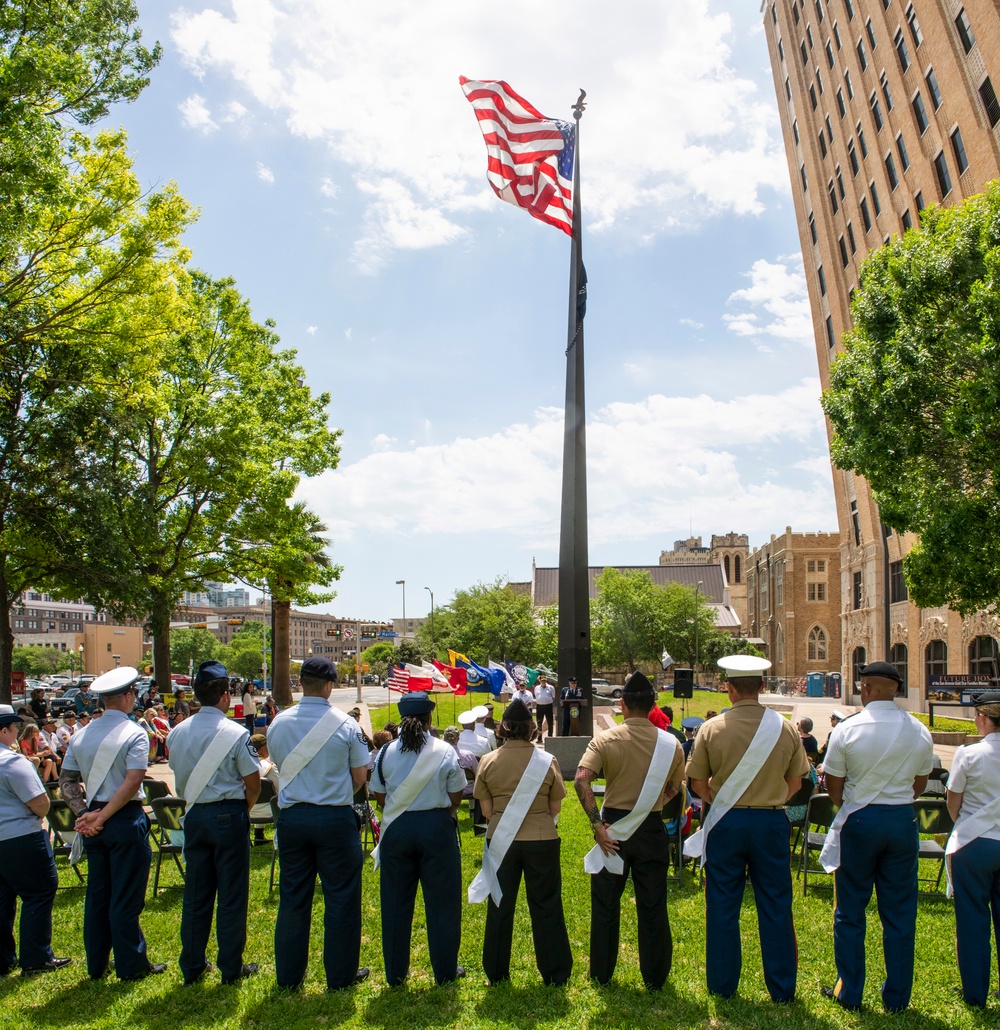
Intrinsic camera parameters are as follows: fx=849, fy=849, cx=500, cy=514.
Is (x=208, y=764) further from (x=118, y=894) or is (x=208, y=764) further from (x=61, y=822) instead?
(x=61, y=822)

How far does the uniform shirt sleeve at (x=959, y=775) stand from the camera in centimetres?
504

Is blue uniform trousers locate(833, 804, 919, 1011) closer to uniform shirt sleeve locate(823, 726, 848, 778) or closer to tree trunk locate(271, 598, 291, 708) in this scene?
uniform shirt sleeve locate(823, 726, 848, 778)

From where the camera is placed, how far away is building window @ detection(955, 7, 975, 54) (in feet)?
97.2

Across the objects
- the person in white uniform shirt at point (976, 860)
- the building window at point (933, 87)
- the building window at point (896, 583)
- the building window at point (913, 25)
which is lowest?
the person in white uniform shirt at point (976, 860)

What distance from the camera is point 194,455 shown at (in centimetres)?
2411

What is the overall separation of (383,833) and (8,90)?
12.0m

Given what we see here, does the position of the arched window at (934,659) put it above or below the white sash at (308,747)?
below

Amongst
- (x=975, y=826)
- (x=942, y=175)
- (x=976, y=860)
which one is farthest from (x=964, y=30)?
(x=976, y=860)

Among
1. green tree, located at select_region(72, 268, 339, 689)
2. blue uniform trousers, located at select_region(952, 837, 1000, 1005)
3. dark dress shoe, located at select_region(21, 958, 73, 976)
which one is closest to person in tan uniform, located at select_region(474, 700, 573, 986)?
blue uniform trousers, located at select_region(952, 837, 1000, 1005)

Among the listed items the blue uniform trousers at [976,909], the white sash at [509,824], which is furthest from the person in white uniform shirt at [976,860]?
the white sash at [509,824]

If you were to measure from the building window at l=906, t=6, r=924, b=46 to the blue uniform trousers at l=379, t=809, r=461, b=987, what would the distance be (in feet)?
126

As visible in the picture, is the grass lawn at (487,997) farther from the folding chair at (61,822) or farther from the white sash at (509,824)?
the folding chair at (61,822)

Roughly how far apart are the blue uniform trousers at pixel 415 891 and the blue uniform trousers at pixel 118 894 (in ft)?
5.26

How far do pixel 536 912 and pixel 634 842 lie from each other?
775 millimetres
